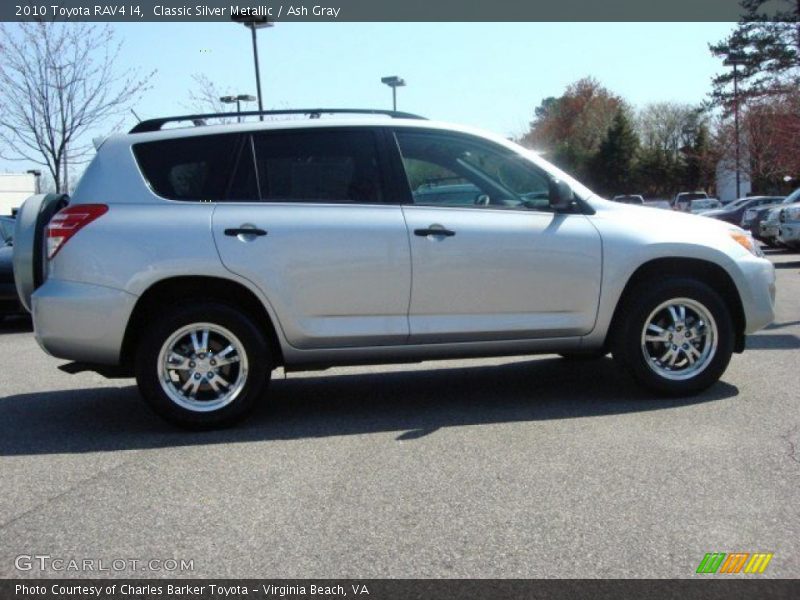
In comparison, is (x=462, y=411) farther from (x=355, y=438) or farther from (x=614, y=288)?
(x=614, y=288)

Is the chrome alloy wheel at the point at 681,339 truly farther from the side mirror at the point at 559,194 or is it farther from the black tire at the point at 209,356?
the black tire at the point at 209,356

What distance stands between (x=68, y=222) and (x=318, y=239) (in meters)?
1.54

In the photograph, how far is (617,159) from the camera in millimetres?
69000

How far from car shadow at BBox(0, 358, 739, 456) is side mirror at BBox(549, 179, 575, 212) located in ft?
4.48

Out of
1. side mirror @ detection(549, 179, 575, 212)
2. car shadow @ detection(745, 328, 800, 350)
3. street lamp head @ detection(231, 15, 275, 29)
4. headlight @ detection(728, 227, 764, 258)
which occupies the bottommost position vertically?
car shadow @ detection(745, 328, 800, 350)

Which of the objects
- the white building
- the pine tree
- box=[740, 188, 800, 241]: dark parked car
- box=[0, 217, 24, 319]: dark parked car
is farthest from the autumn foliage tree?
box=[0, 217, 24, 319]: dark parked car

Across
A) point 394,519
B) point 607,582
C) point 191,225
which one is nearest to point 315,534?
point 394,519

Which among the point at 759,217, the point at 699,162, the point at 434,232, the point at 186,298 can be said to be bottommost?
the point at 759,217

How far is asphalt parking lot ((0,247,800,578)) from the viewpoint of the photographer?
368cm

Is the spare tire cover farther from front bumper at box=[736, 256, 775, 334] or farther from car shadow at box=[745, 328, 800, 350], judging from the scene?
car shadow at box=[745, 328, 800, 350]

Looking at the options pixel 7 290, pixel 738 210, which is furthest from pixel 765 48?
pixel 7 290

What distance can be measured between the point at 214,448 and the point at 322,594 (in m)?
2.20

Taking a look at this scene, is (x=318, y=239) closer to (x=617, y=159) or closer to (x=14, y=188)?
(x=14, y=188)

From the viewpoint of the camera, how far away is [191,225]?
222 inches
